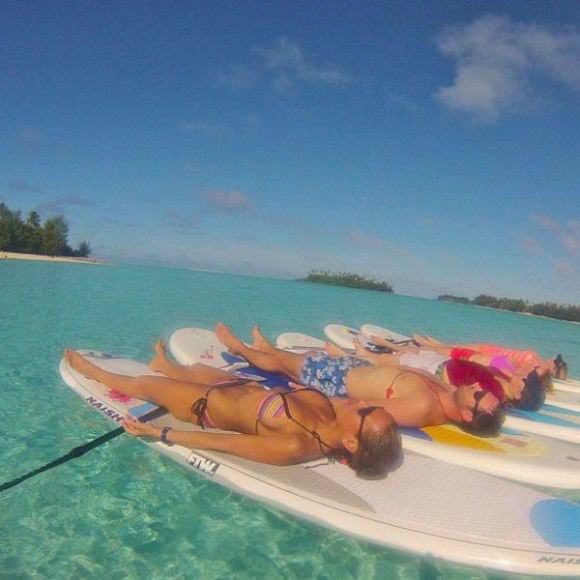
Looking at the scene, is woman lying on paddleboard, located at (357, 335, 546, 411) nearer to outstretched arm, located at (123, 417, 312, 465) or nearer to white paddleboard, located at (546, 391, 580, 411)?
white paddleboard, located at (546, 391, 580, 411)

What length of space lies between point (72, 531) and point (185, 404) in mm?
1110

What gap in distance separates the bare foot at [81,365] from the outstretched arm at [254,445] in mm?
1582

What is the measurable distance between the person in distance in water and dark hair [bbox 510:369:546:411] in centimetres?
150

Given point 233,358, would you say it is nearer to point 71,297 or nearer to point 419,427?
point 419,427

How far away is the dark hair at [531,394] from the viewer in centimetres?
537

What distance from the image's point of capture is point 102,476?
332 cm

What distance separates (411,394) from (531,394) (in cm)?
242

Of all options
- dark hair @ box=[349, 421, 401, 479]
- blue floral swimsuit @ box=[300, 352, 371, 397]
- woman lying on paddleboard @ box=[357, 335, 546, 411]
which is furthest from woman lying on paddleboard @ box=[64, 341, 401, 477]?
woman lying on paddleboard @ box=[357, 335, 546, 411]

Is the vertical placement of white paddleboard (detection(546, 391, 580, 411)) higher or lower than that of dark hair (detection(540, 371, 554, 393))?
lower

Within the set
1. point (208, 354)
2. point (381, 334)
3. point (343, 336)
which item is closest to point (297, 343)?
point (343, 336)

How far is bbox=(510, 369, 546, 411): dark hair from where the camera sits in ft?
17.6

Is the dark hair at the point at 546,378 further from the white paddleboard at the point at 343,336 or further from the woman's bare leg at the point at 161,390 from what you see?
the woman's bare leg at the point at 161,390

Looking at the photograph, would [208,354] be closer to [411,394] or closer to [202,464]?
[202,464]

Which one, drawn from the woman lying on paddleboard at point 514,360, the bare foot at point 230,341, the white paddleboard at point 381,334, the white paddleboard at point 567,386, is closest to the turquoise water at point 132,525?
the bare foot at point 230,341
